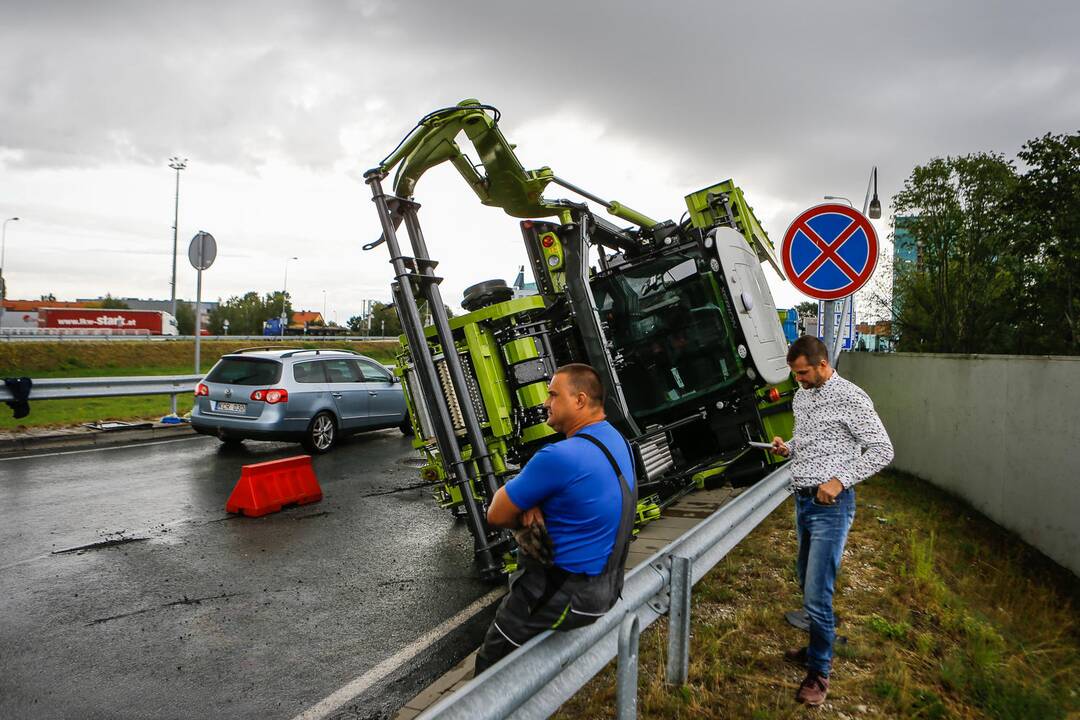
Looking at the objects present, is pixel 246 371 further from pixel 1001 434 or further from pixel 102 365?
pixel 102 365

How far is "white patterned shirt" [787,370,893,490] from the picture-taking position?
3.72 metres

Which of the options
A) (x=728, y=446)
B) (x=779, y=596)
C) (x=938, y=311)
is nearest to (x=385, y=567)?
(x=779, y=596)

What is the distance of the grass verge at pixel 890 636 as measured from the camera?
11.6ft

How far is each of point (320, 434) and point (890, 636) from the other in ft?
28.2

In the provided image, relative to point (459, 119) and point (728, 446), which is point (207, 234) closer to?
point (459, 119)

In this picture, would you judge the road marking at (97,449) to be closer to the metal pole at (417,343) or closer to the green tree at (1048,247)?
the metal pole at (417,343)

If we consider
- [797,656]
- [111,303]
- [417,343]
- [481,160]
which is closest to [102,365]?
[481,160]

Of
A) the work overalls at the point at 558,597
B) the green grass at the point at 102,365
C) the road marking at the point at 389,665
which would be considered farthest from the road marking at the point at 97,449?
the work overalls at the point at 558,597

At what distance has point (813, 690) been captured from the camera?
137 inches

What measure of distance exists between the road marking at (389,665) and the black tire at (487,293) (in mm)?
2270

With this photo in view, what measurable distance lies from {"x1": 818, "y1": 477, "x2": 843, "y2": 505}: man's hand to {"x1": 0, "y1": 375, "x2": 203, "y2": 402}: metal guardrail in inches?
454

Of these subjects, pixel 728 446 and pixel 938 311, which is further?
pixel 938 311

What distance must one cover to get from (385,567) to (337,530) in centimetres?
121

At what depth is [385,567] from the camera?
570 centimetres
